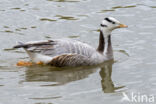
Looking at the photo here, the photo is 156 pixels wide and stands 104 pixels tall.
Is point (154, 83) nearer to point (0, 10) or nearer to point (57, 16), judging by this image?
point (57, 16)

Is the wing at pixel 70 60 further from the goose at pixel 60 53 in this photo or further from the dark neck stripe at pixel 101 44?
the dark neck stripe at pixel 101 44

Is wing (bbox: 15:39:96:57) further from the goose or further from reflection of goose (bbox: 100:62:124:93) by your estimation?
reflection of goose (bbox: 100:62:124:93)

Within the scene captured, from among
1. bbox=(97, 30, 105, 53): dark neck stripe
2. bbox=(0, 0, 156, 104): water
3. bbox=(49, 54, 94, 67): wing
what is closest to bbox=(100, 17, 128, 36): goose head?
bbox=(97, 30, 105, 53): dark neck stripe

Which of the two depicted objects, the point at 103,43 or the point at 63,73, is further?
the point at 103,43

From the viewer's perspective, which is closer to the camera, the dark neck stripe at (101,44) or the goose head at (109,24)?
the goose head at (109,24)

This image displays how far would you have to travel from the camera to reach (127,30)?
51.4ft

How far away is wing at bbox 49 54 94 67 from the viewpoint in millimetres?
12961

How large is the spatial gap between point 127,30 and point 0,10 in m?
5.17

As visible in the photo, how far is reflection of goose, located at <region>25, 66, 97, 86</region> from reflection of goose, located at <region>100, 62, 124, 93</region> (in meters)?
0.33

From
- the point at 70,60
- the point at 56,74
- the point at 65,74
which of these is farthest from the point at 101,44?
the point at 56,74

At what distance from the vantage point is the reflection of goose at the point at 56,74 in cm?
1194

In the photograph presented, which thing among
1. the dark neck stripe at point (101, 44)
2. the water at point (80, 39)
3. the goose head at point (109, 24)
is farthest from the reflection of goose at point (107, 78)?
the goose head at point (109, 24)

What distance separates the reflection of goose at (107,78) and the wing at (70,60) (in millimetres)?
533

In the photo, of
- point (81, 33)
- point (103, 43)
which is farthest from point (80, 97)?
point (81, 33)
